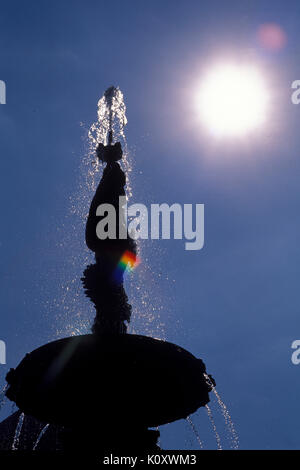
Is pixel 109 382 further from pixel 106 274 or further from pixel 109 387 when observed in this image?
pixel 106 274

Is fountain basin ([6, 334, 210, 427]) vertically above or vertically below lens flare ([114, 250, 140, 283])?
below

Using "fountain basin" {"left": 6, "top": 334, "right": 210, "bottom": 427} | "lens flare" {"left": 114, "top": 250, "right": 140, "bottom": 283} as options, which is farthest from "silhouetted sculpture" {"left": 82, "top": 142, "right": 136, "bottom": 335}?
"fountain basin" {"left": 6, "top": 334, "right": 210, "bottom": 427}

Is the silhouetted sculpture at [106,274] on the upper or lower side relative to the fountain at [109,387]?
upper

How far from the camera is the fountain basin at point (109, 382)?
6.49 metres

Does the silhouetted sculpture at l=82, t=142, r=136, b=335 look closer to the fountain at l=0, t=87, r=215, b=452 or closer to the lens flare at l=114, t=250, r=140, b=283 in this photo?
the lens flare at l=114, t=250, r=140, b=283

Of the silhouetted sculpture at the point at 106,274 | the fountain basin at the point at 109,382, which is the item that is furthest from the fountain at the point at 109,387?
the silhouetted sculpture at the point at 106,274

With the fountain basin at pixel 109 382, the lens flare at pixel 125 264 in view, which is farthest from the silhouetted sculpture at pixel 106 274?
the fountain basin at pixel 109 382

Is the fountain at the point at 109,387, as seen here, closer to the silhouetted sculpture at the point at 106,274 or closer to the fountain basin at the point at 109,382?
the fountain basin at the point at 109,382

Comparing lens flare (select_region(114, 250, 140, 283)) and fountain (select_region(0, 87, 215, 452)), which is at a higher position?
lens flare (select_region(114, 250, 140, 283))

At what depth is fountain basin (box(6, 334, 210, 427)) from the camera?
649cm

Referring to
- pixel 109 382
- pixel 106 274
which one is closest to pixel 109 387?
pixel 109 382

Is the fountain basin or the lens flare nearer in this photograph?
the fountain basin

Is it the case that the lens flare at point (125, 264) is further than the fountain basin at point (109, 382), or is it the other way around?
the lens flare at point (125, 264)
